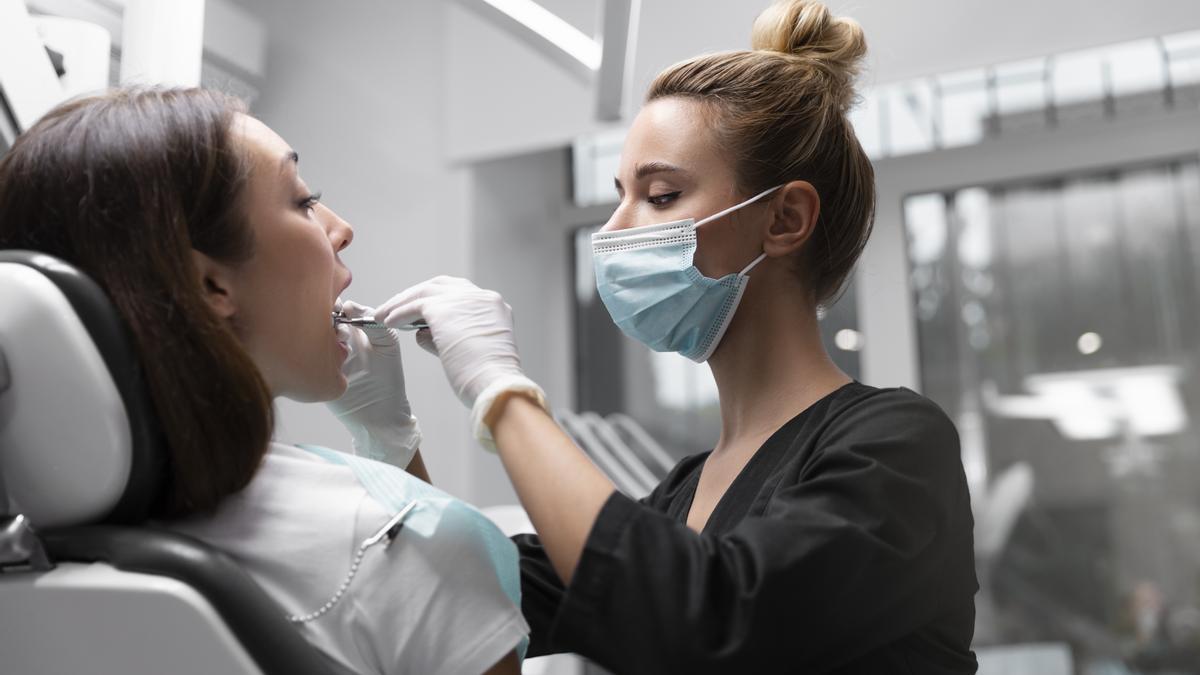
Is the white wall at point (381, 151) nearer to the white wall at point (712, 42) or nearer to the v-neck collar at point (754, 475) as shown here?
the white wall at point (712, 42)

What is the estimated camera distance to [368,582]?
3.08 ft

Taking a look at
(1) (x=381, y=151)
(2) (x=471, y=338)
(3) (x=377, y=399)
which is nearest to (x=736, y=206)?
(2) (x=471, y=338)

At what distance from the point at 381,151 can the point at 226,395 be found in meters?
2.57

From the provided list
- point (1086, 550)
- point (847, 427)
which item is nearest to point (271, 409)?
point (847, 427)

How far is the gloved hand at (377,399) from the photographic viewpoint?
1.39 m

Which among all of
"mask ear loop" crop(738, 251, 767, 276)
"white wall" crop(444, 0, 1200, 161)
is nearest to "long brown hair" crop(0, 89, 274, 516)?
"mask ear loop" crop(738, 251, 767, 276)

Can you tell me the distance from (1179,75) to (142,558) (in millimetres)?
3189

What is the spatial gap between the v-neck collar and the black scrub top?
0.07 metres

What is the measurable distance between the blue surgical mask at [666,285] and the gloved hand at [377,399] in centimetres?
29

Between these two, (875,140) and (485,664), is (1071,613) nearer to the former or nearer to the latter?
(875,140)

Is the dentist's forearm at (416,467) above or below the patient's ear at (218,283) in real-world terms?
below

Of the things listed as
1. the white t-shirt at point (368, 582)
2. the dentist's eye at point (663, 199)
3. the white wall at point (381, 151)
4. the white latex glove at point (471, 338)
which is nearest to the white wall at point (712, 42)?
the white wall at point (381, 151)

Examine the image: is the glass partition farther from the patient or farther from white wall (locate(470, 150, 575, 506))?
the patient

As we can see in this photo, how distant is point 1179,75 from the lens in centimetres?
314
